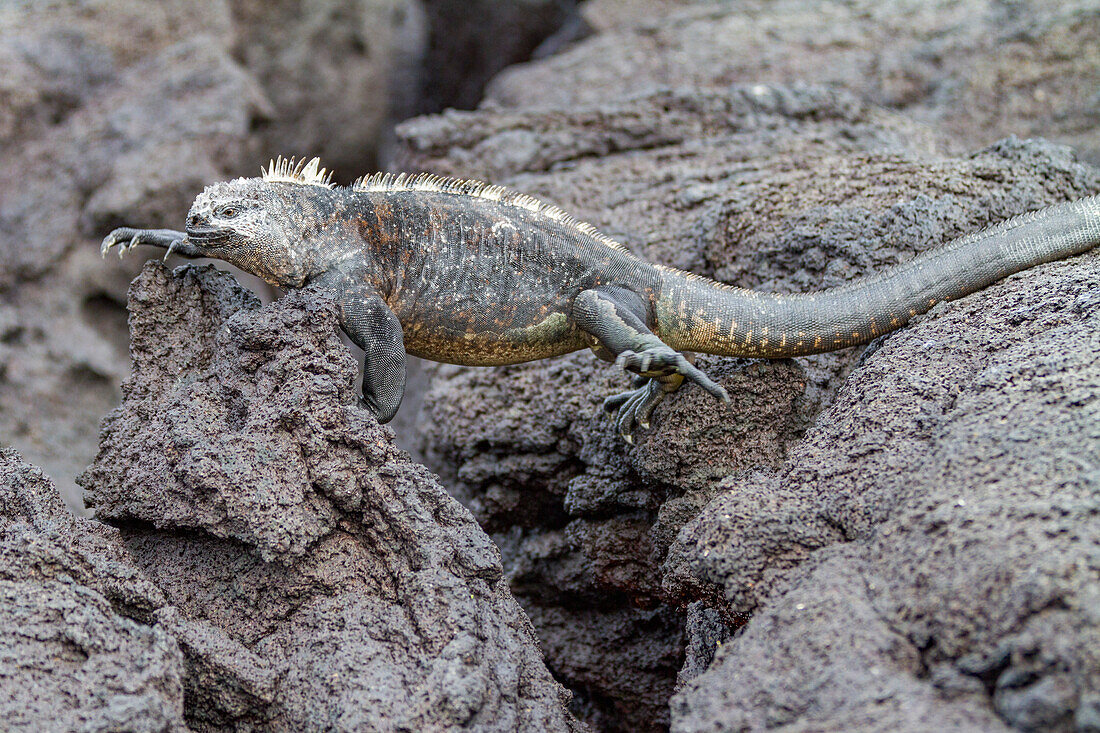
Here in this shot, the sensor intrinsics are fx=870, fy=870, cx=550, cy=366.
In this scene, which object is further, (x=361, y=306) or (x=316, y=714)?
(x=361, y=306)

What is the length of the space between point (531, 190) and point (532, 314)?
215 cm

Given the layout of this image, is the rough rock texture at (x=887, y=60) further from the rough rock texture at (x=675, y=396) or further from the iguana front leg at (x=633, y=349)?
the iguana front leg at (x=633, y=349)

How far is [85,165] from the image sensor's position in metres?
7.55

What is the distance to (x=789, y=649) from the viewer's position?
7.63 feet

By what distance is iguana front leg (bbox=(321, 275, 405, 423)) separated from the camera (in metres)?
3.53

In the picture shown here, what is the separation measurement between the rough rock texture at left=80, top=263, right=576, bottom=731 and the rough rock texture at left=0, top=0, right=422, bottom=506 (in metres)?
4.61

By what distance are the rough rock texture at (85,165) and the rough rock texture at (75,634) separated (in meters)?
4.62

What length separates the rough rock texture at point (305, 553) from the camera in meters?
2.64

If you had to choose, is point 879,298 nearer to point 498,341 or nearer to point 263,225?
point 498,341

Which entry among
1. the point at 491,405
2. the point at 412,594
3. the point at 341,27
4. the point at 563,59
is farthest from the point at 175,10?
the point at 412,594

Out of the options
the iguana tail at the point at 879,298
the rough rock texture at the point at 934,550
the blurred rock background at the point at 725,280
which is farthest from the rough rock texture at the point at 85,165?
the rough rock texture at the point at 934,550

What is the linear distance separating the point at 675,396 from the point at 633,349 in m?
0.33

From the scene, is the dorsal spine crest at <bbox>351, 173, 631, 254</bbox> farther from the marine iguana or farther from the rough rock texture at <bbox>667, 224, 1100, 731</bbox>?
the rough rock texture at <bbox>667, 224, 1100, 731</bbox>

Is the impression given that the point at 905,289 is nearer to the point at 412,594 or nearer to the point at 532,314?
the point at 532,314
